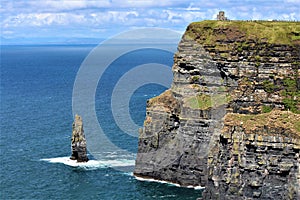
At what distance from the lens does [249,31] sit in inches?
3516

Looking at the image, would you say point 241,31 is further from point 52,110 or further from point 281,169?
point 52,110

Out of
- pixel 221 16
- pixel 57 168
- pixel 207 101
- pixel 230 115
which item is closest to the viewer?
pixel 230 115

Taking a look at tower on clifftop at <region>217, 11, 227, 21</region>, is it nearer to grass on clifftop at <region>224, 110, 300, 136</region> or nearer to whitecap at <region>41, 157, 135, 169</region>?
grass on clifftop at <region>224, 110, 300, 136</region>

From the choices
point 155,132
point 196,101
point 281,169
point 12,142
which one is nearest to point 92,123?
point 12,142

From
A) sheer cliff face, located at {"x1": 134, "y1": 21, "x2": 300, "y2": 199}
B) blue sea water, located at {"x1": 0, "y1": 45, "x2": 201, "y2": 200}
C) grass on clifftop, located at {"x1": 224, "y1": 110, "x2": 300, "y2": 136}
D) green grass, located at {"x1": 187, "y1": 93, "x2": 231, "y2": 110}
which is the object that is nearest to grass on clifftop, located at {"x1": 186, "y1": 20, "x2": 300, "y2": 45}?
sheer cliff face, located at {"x1": 134, "y1": 21, "x2": 300, "y2": 199}

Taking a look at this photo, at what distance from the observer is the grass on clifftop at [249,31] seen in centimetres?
8656

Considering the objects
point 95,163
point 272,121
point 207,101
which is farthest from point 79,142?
point 272,121

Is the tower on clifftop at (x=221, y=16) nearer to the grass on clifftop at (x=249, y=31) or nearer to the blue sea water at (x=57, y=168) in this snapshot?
the grass on clifftop at (x=249, y=31)

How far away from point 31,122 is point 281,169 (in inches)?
3699

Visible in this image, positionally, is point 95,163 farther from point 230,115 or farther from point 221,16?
point 221,16

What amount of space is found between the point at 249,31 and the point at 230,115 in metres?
17.4

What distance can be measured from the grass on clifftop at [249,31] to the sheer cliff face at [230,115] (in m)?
0.17

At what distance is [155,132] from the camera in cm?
9950

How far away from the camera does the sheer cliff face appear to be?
7156 centimetres
